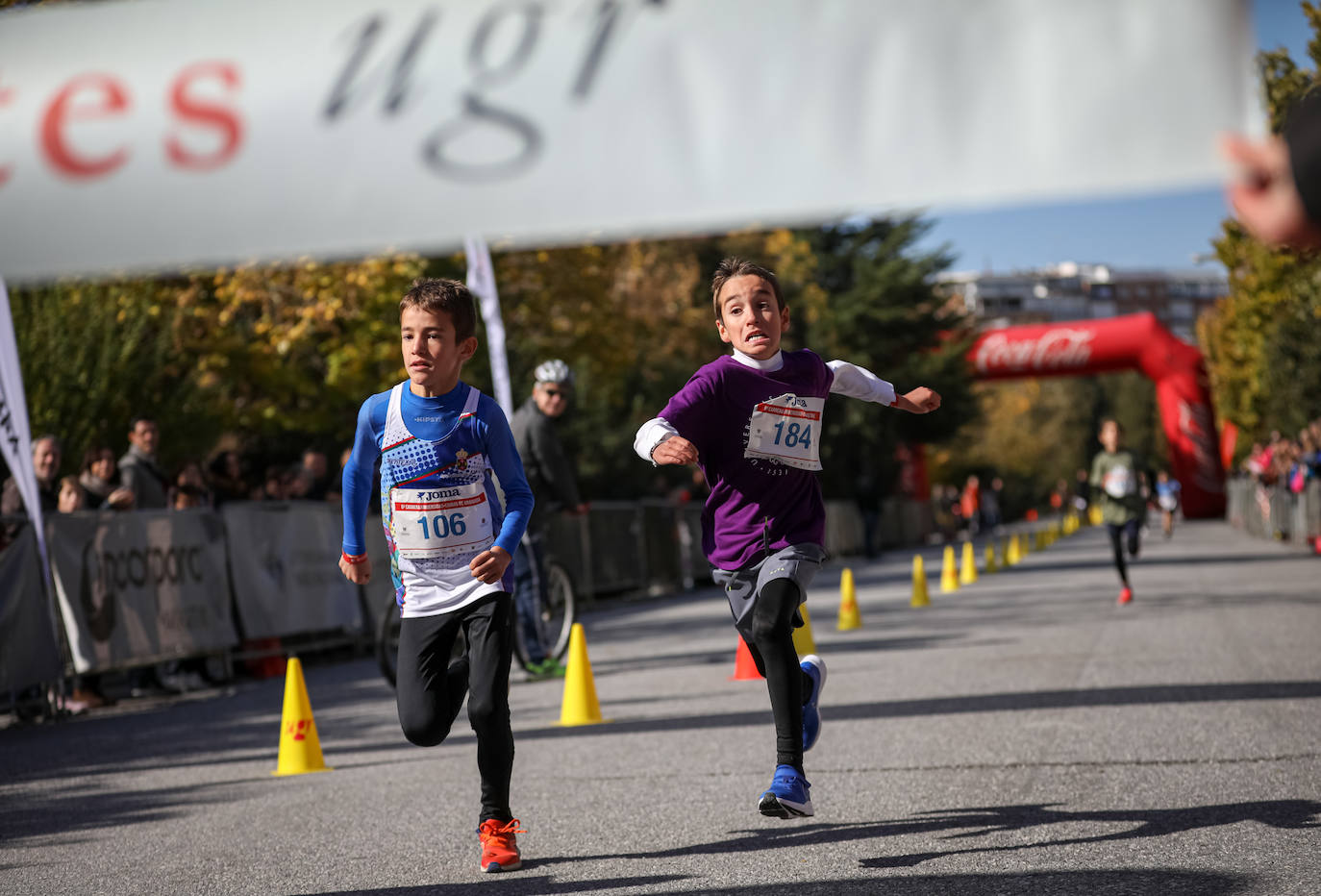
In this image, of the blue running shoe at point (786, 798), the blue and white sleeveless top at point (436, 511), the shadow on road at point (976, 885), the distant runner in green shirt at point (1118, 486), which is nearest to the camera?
the shadow on road at point (976, 885)

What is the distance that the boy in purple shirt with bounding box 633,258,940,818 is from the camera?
18.5 ft

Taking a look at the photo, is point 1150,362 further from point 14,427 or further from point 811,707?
point 811,707

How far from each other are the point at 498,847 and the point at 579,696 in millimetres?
3818

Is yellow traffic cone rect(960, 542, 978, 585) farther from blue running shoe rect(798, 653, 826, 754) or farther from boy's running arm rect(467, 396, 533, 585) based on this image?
boy's running arm rect(467, 396, 533, 585)

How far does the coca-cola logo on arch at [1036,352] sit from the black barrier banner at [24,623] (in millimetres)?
39206

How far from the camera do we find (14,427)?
10797 millimetres

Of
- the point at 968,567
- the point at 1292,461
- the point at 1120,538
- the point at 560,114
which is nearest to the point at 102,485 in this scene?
the point at 560,114

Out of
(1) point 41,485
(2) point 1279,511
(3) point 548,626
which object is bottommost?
(2) point 1279,511

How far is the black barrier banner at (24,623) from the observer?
10.5 m

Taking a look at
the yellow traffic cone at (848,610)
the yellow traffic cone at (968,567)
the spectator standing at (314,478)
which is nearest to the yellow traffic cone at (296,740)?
the spectator standing at (314,478)

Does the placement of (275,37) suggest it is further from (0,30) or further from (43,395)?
(43,395)

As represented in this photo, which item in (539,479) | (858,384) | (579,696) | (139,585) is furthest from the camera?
(139,585)

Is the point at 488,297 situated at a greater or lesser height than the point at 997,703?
greater

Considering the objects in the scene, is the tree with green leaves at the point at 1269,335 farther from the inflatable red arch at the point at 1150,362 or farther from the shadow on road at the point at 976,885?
the shadow on road at the point at 976,885
